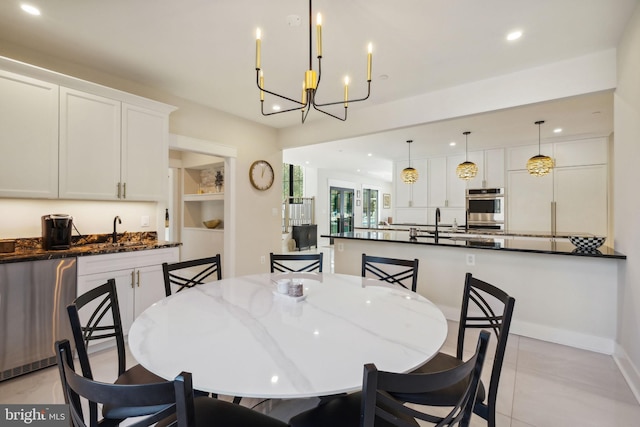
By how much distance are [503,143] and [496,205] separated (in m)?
1.22

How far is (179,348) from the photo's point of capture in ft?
3.53

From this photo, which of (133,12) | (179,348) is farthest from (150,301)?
(133,12)

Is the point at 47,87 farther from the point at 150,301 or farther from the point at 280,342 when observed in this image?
the point at 280,342

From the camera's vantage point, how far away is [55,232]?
2.55m

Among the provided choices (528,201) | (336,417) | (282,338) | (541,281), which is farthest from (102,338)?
(528,201)

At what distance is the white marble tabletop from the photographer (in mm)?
894

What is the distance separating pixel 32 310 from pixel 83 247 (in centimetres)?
67

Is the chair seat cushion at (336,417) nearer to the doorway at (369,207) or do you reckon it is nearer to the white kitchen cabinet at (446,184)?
the white kitchen cabinet at (446,184)

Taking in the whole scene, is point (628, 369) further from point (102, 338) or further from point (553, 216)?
point (553, 216)

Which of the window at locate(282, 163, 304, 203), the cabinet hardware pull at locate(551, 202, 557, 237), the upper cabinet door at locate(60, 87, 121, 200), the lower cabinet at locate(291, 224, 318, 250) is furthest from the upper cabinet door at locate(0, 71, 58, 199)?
the cabinet hardware pull at locate(551, 202, 557, 237)

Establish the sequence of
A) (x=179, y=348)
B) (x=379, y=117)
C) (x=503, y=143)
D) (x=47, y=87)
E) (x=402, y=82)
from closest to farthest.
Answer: (x=179, y=348) → (x=47, y=87) → (x=402, y=82) → (x=379, y=117) → (x=503, y=143)

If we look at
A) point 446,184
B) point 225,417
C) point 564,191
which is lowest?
point 225,417

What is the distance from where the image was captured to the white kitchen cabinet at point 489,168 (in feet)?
19.9

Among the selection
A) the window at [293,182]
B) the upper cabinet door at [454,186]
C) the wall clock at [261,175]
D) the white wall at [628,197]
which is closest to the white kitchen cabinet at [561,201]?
the upper cabinet door at [454,186]
